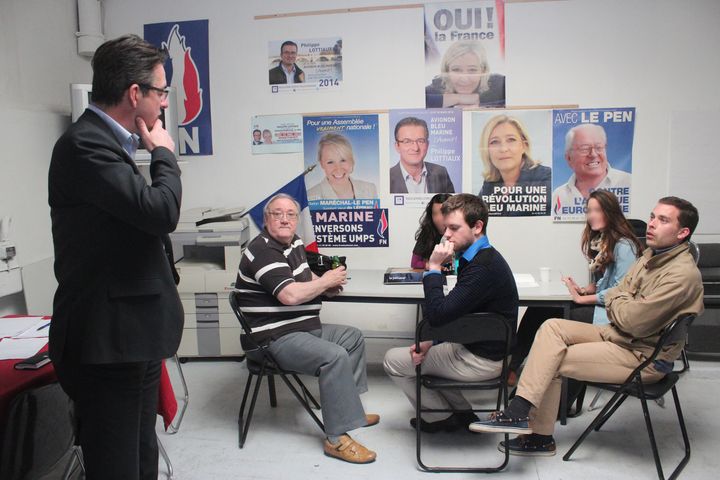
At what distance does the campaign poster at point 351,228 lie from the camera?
462 centimetres

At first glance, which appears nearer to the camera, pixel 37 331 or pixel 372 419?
pixel 37 331

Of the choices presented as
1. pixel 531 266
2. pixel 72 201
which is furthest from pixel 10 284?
pixel 531 266

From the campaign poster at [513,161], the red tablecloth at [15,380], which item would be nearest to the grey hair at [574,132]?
the campaign poster at [513,161]

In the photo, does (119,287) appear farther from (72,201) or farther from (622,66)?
(622,66)

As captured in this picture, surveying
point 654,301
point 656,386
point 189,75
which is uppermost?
point 189,75

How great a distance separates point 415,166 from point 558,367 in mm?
2168

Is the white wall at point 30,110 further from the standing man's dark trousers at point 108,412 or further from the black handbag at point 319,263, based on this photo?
the standing man's dark trousers at point 108,412

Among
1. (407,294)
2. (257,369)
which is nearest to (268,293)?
(257,369)

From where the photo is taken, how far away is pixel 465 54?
4359 millimetres

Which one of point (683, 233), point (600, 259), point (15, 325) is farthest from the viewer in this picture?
point (600, 259)

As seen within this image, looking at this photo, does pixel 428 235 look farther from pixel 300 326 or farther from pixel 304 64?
pixel 304 64

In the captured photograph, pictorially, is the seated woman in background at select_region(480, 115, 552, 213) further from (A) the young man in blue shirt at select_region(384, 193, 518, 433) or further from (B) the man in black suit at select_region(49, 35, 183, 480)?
(B) the man in black suit at select_region(49, 35, 183, 480)

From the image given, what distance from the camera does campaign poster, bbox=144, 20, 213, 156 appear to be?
462cm

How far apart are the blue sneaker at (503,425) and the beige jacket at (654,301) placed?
59 centimetres
